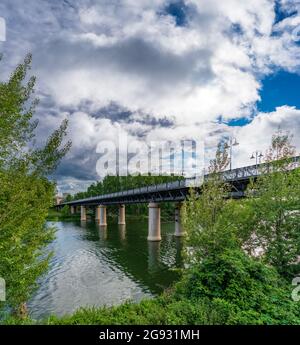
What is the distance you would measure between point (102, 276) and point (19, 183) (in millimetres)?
23967

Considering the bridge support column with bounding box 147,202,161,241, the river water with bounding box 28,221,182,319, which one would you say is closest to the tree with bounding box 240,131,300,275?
the river water with bounding box 28,221,182,319

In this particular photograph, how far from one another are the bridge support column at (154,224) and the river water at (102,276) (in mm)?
5283

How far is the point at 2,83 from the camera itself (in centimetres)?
952

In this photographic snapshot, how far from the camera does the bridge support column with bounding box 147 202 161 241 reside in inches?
2154

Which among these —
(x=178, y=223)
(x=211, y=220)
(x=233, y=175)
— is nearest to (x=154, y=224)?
(x=178, y=223)

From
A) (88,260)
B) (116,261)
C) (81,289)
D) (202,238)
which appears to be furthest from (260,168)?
(88,260)

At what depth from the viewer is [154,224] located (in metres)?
55.7

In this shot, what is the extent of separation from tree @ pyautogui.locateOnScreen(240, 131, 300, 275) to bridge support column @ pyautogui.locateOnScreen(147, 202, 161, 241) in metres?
38.2

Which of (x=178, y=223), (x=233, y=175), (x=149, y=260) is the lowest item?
(x=149, y=260)

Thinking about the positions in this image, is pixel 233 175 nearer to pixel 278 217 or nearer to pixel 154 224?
pixel 278 217

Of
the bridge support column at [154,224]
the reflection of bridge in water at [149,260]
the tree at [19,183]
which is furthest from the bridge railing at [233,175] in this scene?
the tree at [19,183]

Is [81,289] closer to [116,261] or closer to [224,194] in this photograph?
[116,261]

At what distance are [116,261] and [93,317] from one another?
27.2 metres

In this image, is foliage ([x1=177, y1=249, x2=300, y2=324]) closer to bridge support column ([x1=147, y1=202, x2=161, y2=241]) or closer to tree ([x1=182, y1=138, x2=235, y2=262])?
tree ([x1=182, y1=138, x2=235, y2=262])
